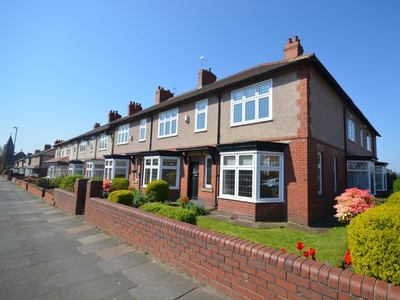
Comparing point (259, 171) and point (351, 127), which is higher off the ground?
point (351, 127)

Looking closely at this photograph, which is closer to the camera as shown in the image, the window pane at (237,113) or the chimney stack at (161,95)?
the window pane at (237,113)

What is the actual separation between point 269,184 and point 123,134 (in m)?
15.7

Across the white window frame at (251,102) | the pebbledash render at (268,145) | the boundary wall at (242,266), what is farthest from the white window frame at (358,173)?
the boundary wall at (242,266)

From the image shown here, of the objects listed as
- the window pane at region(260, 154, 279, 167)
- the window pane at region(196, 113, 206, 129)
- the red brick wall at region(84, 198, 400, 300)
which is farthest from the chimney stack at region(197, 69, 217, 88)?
the red brick wall at region(84, 198, 400, 300)

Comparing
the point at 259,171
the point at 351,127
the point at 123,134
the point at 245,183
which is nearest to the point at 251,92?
the point at 259,171

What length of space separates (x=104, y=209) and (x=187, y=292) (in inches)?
170

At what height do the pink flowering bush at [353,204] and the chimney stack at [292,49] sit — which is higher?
the chimney stack at [292,49]

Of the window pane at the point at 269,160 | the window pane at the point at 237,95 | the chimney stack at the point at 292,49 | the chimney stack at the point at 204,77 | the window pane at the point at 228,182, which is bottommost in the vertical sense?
the window pane at the point at 228,182

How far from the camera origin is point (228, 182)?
401 inches

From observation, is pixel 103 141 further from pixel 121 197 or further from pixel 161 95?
pixel 121 197

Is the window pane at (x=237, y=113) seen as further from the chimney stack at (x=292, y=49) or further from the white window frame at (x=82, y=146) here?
the white window frame at (x=82, y=146)

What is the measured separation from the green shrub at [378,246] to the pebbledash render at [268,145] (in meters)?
5.85

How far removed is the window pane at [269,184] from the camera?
30.0 feet

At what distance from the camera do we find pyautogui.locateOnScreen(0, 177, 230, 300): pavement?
134 inches
